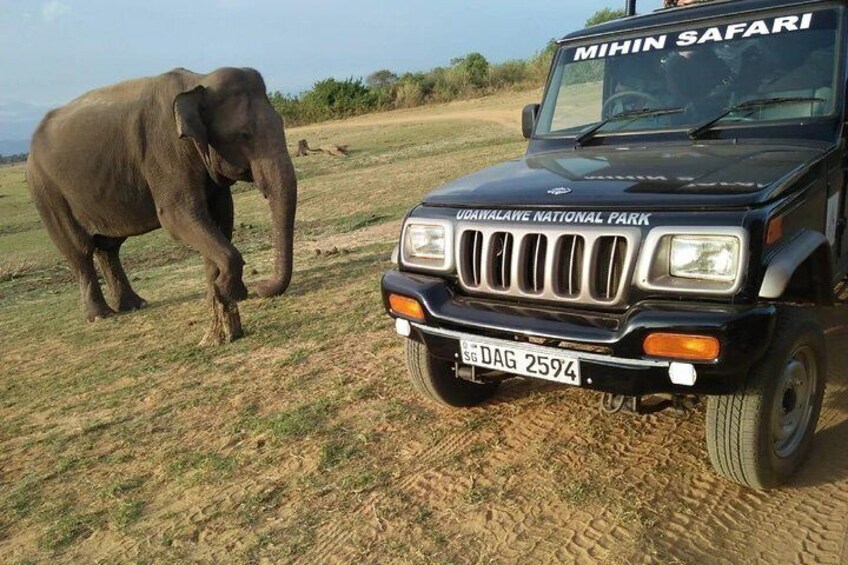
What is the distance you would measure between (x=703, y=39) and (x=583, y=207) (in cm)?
177

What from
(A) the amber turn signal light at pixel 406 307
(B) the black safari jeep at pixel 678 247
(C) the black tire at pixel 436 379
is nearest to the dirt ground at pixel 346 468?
(C) the black tire at pixel 436 379

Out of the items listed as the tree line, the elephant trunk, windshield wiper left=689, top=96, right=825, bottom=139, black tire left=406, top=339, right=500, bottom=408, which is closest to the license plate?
black tire left=406, top=339, right=500, bottom=408

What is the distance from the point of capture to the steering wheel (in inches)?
170

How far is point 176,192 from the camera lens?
24.7ft

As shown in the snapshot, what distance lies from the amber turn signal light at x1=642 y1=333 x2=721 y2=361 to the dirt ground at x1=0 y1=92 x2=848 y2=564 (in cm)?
76

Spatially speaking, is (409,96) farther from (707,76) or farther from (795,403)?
(795,403)

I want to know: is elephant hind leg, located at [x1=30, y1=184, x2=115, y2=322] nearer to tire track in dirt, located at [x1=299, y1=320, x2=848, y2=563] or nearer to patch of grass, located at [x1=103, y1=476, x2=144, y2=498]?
patch of grass, located at [x1=103, y1=476, x2=144, y2=498]

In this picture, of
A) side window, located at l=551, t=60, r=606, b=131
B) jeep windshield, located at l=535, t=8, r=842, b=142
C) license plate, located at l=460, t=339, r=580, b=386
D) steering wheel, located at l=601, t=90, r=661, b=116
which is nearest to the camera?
license plate, located at l=460, t=339, r=580, b=386

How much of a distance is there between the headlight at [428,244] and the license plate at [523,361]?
0.43 meters

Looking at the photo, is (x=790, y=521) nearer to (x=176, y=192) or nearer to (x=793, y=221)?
(x=793, y=221)

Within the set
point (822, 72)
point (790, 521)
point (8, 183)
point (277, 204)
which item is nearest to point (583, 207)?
point (790, 521)

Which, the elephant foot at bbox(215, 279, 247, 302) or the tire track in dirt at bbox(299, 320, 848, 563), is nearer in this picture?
the tire track in dirt at bbox(299, 320, 848, 563)

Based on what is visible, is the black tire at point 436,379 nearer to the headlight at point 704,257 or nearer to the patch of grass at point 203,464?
the patch of grass at point 203,464

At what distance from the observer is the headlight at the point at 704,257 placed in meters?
2.78
